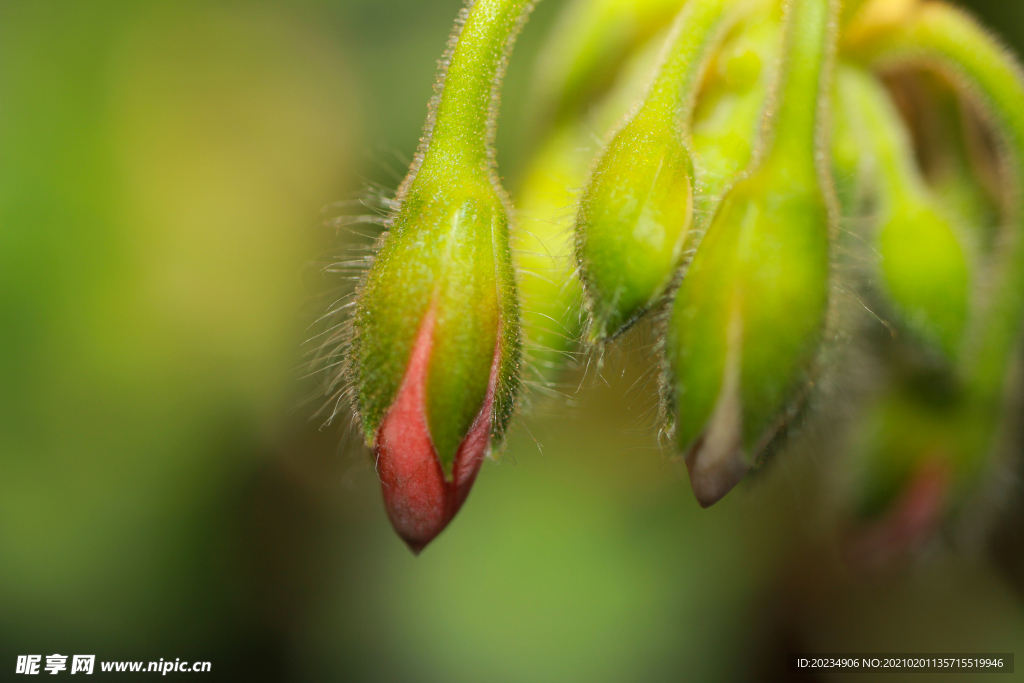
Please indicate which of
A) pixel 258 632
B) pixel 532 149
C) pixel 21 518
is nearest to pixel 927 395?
pixel 532 149

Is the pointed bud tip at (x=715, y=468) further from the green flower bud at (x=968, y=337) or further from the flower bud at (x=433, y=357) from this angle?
the green flower bud at (x=968, y=337)

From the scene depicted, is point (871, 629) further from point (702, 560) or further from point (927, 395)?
point (927, 395)

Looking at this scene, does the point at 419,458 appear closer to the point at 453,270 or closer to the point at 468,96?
the point at 453,270

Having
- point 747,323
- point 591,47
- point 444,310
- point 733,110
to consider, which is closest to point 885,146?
point 733,110

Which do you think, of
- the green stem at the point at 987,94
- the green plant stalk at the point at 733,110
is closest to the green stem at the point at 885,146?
the green stem at the point at 987,94

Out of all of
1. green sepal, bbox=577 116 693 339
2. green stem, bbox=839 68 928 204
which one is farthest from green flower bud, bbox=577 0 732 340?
green stem, bbox=839 68 928 204
